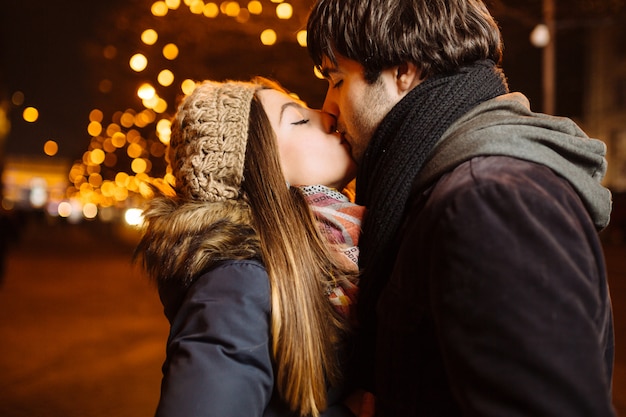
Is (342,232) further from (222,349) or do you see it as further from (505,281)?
(505,281)

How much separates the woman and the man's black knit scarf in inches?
10.7

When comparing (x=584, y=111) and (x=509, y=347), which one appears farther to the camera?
(x=584, y=111)

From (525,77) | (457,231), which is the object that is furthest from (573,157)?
(525,77)

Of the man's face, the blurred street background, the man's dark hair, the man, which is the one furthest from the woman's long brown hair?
the blurred street background

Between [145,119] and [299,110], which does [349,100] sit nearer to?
[299,110]

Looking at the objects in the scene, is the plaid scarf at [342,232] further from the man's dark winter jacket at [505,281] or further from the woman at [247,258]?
the man's dark winter jacket at [505,281]

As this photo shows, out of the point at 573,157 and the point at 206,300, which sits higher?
the point at 573,157

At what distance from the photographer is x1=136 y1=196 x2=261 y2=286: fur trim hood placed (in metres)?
1.91

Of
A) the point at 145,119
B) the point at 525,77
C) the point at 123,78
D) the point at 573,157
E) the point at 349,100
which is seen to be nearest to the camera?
the point at 573,157

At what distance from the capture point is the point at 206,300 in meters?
1.75

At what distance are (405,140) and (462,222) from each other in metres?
0.48

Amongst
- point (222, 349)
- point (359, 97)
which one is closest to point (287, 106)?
point (359, 97)

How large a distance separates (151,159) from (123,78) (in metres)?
7.24

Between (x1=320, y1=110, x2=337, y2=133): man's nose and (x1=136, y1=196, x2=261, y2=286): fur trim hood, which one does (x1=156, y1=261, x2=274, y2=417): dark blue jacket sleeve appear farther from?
(x1=320, y1=110, x2=337, y2=133): man's nose
